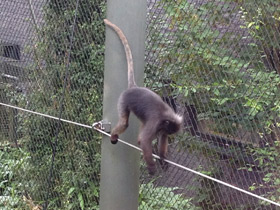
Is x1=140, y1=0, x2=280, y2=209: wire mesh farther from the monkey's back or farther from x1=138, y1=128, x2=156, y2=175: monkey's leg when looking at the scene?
x1=138, y1=128, x2=156, y2=175: monkey's leg

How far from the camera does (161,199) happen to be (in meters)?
4.80

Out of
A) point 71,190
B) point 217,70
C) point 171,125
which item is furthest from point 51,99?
point 171,125

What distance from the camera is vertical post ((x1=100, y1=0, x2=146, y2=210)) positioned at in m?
3.42

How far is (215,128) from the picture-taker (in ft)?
14.2

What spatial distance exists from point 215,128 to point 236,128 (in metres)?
0.22

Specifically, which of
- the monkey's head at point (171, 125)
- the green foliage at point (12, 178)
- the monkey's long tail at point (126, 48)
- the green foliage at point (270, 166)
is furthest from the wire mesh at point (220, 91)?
the green foliage at point (12, 178)

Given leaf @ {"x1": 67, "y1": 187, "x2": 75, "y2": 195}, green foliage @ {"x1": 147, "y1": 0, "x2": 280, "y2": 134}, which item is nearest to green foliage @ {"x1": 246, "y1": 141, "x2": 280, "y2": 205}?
green foliage @ {"x1": 147, "y1": 0, "x2": 280, "y2": 134}

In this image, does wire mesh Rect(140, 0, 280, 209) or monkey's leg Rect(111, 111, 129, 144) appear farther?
wire mesh Rect(140, 0, 280, 209)

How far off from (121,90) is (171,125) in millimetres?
476

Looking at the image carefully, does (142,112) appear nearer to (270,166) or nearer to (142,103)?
(142,103)

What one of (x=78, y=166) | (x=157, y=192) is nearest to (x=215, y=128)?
(x=157, y=192)

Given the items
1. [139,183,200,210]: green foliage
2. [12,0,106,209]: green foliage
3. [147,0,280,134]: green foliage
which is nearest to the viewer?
[147,0,280,134]: green foliage

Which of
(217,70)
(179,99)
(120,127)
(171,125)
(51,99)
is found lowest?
(51,99)

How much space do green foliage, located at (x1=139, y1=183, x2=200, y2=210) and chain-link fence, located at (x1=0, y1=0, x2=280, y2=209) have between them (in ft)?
0.04
